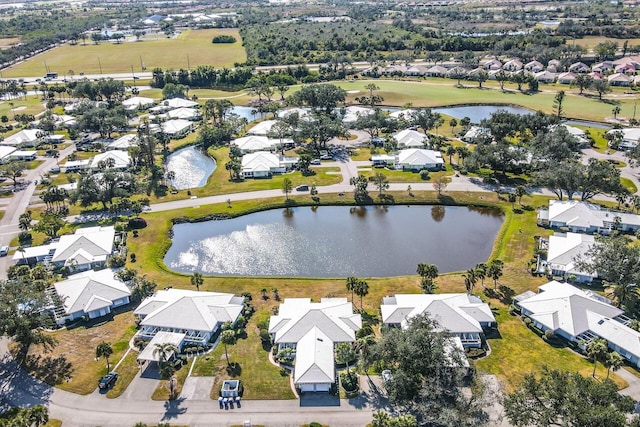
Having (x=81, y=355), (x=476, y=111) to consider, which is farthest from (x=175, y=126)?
(x=476, y=111)

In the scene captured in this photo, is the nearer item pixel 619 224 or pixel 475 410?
pixel 475 410

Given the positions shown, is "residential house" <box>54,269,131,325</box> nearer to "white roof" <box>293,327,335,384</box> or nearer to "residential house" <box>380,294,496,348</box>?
"white roof" <box>293,327,335,384</box>

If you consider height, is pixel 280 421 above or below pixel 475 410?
below

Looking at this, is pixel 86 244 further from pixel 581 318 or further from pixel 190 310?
pixel 581 318

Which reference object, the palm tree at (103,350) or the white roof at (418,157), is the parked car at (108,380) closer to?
the palm tree at (103,350)

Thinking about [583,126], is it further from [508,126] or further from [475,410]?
[475,410]

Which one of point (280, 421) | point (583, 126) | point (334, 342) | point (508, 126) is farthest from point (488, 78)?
point (280, 421)

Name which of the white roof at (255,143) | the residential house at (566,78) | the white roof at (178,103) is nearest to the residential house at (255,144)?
the white roof at (255,143)
